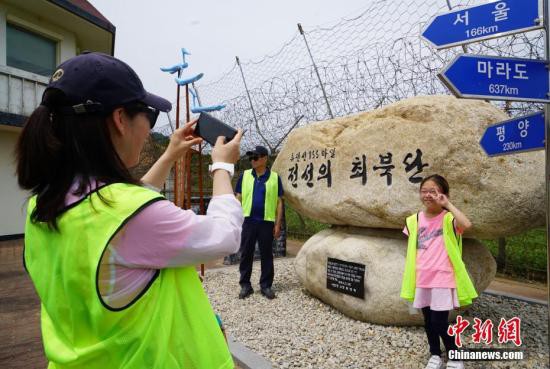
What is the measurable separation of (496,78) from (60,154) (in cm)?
213

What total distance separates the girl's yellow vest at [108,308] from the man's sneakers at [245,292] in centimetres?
375

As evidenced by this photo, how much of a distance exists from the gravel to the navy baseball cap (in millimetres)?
2495

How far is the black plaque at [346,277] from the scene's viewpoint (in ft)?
11.8

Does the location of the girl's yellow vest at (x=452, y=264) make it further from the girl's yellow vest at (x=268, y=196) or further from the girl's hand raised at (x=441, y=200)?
the girl's yellow vest at (x=268, y=196)

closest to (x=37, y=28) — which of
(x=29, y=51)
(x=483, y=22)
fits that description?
(x=29, y=51)

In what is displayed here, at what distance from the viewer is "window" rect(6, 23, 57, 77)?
9227 millimetres

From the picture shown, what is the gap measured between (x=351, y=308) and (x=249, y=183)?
182cm

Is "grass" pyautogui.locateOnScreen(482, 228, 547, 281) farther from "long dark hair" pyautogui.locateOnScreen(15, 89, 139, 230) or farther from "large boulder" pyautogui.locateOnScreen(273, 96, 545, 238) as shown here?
"long dark hair" pyautogui.locateOnScreen(15, 89, 139, 230)

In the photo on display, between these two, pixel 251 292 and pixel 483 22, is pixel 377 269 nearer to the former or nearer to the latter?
A: pixel 251 292

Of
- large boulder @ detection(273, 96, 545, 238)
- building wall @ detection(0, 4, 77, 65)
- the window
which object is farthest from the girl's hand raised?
the window

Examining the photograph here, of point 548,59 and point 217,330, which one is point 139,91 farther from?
point 548,59

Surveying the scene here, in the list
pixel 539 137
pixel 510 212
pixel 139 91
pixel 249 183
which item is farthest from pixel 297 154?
pixel 139 91

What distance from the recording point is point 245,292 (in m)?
4.63

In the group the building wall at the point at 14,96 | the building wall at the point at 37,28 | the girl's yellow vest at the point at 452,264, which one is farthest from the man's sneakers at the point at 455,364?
the building wall at the point at 37,28
